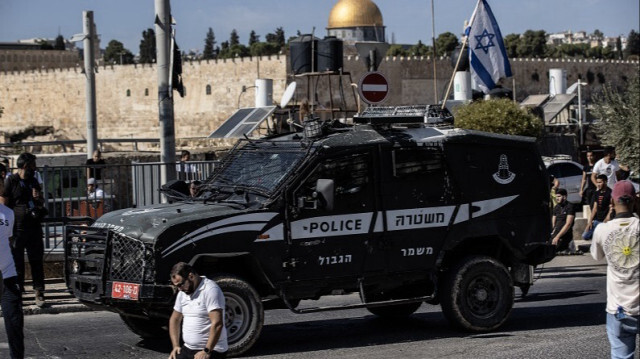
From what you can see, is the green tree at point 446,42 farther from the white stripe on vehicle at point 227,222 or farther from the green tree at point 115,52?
the white stripe on vehicle at point 227,222

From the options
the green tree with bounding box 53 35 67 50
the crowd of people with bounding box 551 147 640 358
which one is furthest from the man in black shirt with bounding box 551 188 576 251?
the green tree with bounding box 53 35 67 50

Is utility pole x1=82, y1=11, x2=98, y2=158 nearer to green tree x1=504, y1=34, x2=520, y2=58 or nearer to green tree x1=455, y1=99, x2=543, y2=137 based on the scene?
green tree x1=455, y1=99, x2=543, y2=137

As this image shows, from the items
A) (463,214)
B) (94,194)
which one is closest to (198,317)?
(463,214)

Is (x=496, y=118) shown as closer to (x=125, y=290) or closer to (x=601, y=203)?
(x=601, y=203)

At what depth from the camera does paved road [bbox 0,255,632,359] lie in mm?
9750

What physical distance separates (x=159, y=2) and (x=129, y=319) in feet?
18.1

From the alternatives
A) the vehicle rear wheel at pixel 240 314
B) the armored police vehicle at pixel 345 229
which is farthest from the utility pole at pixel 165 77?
the vehicle rear wheel at pixel 240 314

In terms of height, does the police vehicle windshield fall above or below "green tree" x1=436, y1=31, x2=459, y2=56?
below

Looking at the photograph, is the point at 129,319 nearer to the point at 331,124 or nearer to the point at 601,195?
the point at 331,124

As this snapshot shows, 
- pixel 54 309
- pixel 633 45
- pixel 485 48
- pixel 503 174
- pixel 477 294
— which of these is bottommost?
pixel 54 309

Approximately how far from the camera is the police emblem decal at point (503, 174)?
433 inches

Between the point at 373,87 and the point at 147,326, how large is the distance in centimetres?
596

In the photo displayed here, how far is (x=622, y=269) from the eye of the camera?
24.4ft

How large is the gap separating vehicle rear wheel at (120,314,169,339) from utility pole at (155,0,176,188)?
4729 millimetres
